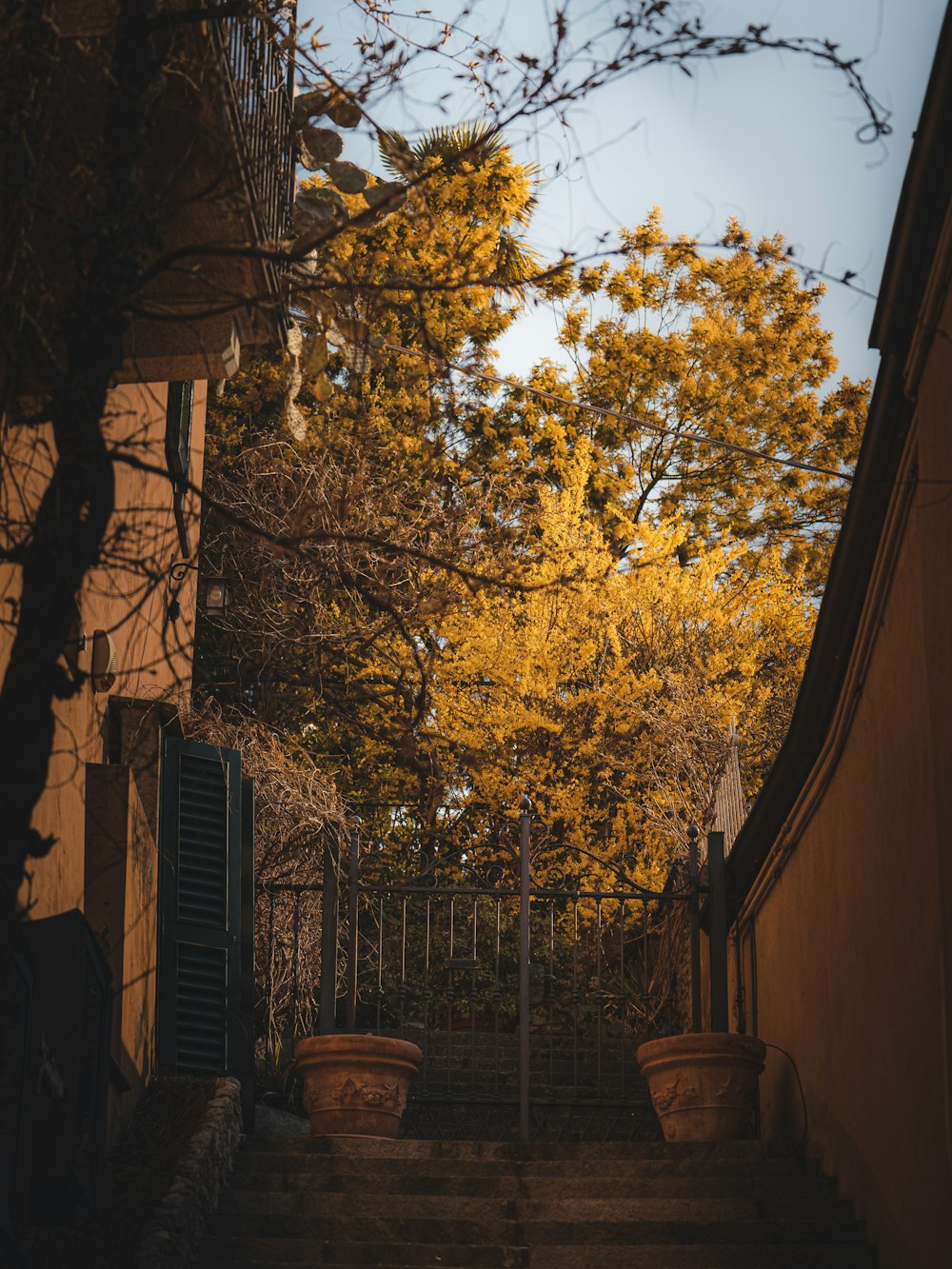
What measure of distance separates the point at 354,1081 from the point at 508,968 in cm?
746

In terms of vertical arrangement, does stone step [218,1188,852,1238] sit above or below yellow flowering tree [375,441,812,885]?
below

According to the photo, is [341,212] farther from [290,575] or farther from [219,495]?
[219,495]

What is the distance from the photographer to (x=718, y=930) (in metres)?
11.1

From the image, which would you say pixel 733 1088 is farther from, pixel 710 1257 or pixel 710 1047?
pixel 710 1257

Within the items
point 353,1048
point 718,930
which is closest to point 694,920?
point 718,930

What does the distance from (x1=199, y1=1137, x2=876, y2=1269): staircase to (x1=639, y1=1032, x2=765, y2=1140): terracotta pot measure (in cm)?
51

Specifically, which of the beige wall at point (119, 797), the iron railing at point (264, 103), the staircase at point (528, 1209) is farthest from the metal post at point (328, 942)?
the iron railing at point (264, 103)

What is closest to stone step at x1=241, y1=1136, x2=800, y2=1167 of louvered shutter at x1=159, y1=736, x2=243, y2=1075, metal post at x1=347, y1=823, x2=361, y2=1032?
louvered shutter at x1=159, y1=736, x2=243, y2=1075

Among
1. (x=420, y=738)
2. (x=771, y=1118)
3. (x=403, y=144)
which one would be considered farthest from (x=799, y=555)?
(x=403, y=144)

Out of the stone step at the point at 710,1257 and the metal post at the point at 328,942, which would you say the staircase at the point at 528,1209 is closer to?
the stone step at the point at 710,1257

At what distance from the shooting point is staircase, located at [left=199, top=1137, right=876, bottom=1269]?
723 cm

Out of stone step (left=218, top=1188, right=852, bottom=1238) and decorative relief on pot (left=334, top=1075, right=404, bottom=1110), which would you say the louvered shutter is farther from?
stone step (left=218, top=1188, right=852, bottom=1238)

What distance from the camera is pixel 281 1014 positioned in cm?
1430

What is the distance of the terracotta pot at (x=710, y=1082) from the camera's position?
949cm
